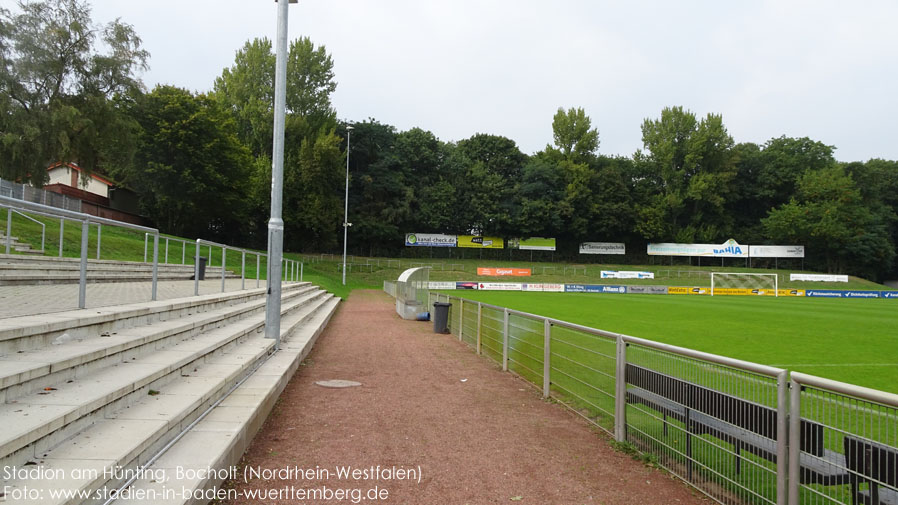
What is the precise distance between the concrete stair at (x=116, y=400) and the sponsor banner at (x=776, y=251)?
8396 centimetres

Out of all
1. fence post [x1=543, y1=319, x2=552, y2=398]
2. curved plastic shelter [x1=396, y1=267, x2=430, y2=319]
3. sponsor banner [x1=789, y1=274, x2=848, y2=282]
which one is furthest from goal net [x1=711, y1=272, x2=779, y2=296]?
fence post [x1=543, y1=319, x2=552, y2=398]

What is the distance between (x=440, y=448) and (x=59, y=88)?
41.0 meters

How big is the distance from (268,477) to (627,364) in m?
3.64

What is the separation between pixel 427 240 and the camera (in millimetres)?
70125

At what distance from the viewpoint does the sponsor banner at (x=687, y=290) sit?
51031 millimetres

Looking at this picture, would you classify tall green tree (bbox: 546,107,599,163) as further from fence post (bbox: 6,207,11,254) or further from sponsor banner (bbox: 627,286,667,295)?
fence post (bbox: 6,207,11,254)

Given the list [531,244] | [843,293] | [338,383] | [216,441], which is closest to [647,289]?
[843,293]

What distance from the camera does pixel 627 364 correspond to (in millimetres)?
5410

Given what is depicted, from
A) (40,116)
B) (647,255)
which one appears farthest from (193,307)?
(647,255)

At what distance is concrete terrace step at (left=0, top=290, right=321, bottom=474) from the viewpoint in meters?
3.05

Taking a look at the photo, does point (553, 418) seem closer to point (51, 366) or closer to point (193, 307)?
point (51, 366)

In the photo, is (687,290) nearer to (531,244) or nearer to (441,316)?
(531,244)

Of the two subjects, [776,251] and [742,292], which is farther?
[776,251]

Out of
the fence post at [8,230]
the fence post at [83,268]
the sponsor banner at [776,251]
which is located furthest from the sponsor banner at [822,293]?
the fence post at [8,230]
